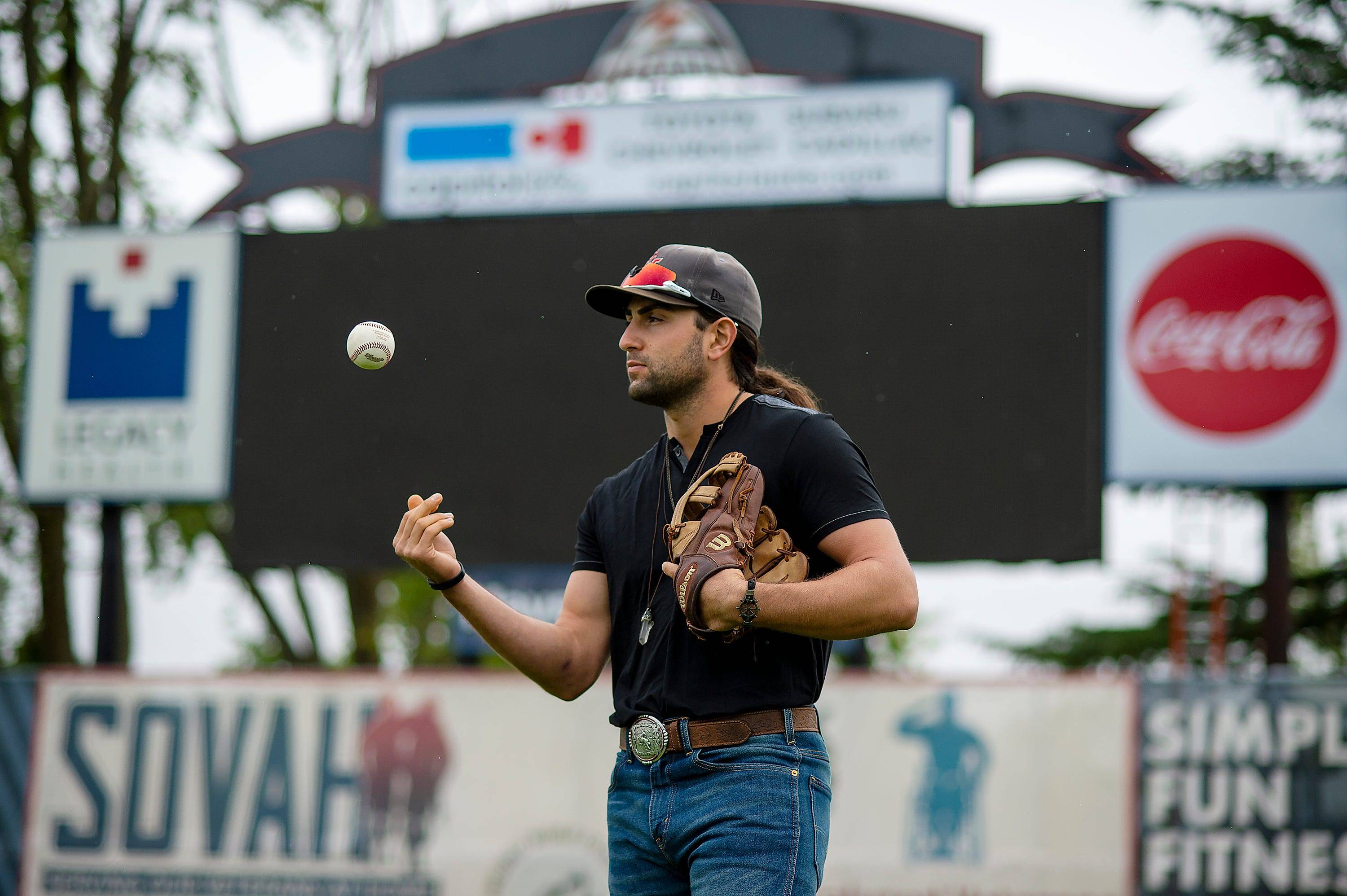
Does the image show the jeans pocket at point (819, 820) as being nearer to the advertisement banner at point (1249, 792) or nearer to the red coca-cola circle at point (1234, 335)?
the advertisement banner at point (1249, 792)

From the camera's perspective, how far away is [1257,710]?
7812 mm

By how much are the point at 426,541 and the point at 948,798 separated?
586cm

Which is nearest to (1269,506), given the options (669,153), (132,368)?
(669,153)

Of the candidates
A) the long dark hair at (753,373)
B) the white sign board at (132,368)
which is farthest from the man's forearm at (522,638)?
the white sign board at (132,368)

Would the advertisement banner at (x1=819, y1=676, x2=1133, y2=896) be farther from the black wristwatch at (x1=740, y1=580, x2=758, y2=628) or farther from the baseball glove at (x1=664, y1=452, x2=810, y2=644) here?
the black wristwatch at (x1=740, y1=580, x2=758, y2=628)

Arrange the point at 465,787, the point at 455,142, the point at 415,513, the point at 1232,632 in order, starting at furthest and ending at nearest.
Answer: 1. the point at 1232,632
2. the point at 455,142
3. the point at 465,787
4. the point at 415,513

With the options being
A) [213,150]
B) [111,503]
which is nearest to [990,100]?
[213,150]

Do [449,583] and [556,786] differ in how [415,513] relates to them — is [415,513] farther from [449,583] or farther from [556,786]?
[556,786]

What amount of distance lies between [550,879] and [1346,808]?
13.9 ft

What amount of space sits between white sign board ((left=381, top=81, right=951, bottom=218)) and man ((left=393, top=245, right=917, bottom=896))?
6.18m

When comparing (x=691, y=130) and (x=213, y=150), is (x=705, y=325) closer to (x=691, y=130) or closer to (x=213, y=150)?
(x=691, y=130)

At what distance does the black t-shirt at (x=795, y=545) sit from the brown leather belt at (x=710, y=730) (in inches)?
0.7

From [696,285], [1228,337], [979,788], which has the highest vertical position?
[1228,337]

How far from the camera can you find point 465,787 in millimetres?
8656
